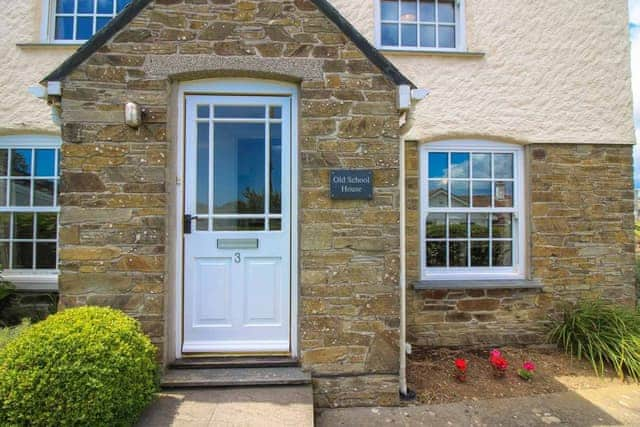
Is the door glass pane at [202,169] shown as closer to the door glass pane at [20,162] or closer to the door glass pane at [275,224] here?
the door glass pane at [275,224]

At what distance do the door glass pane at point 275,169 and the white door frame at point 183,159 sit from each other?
0.49ft

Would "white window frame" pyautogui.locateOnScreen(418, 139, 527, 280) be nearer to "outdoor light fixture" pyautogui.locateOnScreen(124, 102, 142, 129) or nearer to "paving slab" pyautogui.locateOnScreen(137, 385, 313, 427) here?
"paving slab" pyautogui.locateOnScreen(137, 385, 313, 427)

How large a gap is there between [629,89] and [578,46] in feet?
3.32

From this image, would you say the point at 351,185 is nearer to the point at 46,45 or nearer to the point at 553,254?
the point at 553,254

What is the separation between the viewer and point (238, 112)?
3.55 meters

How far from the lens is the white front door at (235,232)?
11.3 ft

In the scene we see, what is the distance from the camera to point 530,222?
16.2 feet

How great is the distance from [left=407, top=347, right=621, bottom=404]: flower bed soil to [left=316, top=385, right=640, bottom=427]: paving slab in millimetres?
157

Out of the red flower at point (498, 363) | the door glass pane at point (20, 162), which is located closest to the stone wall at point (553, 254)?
the red flower at point (498, 363)

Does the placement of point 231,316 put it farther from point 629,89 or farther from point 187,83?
point 629,89

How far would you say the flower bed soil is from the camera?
3.72 metres

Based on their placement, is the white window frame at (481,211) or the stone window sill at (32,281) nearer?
the stone window sill at (32,281)

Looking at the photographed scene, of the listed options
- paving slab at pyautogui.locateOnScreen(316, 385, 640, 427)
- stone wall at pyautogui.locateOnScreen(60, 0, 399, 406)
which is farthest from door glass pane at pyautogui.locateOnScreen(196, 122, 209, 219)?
paving slab at pyautogui.locateOnScreen(316, 385, 640, 427)

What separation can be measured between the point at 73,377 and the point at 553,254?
18.6ft
